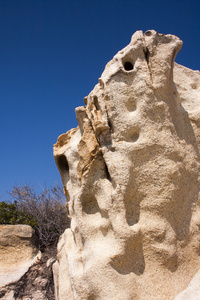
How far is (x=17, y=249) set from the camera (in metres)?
4.54

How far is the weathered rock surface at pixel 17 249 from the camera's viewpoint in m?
4.38

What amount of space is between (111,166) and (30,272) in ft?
8.48

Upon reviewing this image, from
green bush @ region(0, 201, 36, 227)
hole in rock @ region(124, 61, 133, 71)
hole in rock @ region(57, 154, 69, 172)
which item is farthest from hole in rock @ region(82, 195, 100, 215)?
green bush @ region(0, 201, 36, 227)

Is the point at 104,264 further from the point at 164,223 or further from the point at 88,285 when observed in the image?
the point at 164,223

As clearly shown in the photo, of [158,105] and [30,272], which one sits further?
[30,272]

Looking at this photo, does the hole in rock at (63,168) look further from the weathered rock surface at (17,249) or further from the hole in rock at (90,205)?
the weathered rock surface at (17,249)

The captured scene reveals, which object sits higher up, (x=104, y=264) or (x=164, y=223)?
(x=164, y=223)

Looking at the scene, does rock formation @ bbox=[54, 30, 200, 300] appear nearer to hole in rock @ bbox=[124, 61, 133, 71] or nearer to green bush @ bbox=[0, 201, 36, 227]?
hole in rock @ bbox=[124, 61, 133, 71]

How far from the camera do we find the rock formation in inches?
90.7

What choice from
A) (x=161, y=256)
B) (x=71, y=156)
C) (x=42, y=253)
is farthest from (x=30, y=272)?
(x=161, y=256)

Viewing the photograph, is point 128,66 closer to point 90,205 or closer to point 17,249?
point 90,205

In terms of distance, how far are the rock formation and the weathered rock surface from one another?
178cm

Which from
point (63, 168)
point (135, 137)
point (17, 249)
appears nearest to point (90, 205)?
point (135, 137)

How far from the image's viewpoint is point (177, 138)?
263 centimetres
